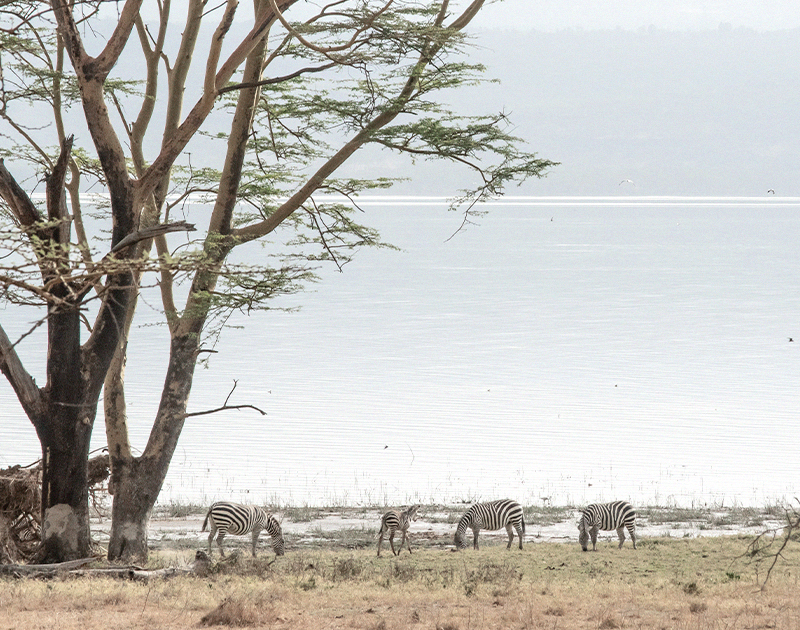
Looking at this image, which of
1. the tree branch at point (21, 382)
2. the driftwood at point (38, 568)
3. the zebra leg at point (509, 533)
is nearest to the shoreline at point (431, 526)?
the zebra leg at point (509, 533)

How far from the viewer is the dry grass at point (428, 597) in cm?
876

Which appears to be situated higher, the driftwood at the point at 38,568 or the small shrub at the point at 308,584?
the driftwood at the point at 38,568

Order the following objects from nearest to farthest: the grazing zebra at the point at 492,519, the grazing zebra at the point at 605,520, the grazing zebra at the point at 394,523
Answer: the grazing zebra at the point at 394,523 → the grazing zebra at the point at 605,520 → the grazing zebra at the point at 492,519

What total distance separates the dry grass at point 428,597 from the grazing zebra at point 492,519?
5.71ft

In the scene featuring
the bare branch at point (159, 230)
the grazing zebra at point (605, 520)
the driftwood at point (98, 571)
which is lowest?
the driftwood at point (98, 571)

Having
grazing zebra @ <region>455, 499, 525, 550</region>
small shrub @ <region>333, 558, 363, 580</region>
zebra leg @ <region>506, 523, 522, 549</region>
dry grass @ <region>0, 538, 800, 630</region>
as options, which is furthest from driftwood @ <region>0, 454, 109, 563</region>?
zebra leg @ <region>506, 523, 522, 549</region>

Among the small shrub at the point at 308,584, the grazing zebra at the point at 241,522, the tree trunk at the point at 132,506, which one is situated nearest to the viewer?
the small shrub at the point at 308,584

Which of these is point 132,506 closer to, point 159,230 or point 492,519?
point 492,519

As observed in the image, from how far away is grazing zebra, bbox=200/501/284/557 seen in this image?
1459 cm

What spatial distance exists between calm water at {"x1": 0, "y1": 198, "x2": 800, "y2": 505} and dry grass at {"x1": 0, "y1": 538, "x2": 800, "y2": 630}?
790 centimetres

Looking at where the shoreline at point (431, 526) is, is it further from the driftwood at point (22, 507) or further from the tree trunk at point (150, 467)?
the driftwood at point (22, 507)

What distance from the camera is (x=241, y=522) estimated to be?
47.8 ft

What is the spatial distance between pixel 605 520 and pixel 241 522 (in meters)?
5.19

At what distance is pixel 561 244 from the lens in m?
99.7
